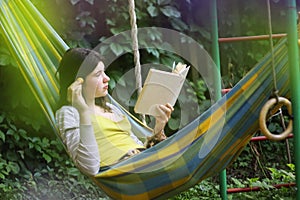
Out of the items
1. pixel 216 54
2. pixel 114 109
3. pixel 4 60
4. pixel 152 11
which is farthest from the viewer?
pixel 152 11

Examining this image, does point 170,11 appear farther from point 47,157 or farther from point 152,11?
point 47,157

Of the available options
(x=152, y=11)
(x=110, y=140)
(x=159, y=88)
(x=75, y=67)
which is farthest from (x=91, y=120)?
(x=152, y=11)

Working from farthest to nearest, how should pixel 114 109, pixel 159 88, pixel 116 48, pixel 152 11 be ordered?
1. pixel 152 11
2. pixel 116 48
3. pixel 114 109
4. pixel 159 88

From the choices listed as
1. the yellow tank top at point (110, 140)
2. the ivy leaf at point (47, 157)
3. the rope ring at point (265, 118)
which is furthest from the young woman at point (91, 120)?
the ivy leaf at point (47, 157)

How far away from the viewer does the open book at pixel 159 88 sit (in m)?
1.77

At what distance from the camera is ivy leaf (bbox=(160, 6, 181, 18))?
3471mm

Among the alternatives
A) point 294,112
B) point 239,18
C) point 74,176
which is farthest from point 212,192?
point 294,112

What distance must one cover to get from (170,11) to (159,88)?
1774mm

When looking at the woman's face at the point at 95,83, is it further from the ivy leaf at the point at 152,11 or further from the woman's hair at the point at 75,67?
the ivy leaf at the point at 152,11

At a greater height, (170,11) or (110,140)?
(170,11)

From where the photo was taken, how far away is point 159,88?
179 centimetres

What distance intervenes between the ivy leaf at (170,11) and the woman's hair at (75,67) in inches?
59.7

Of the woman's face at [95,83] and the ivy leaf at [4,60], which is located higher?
the ivy leaf at [4,60]

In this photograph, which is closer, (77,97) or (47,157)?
(77,97)
